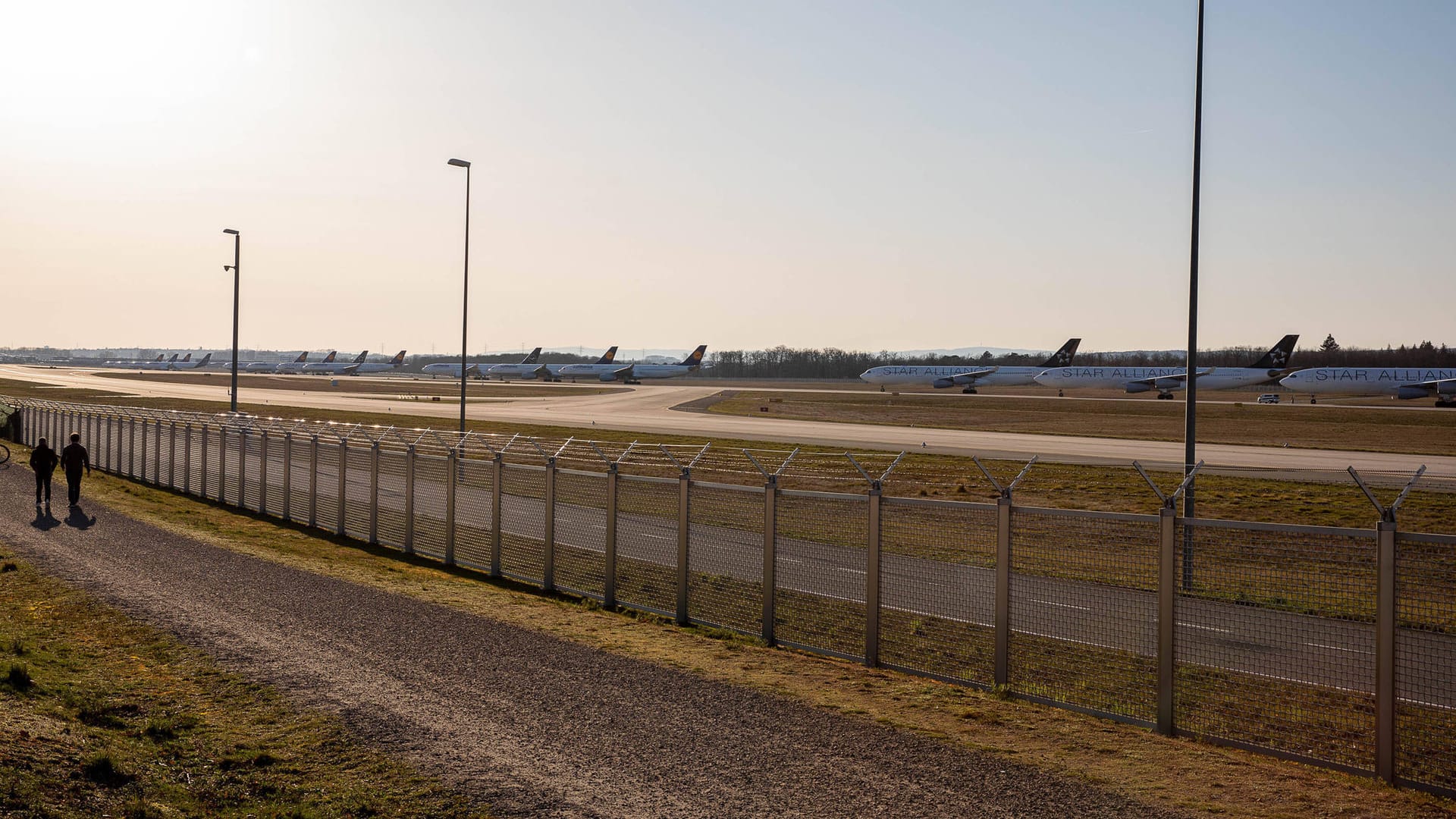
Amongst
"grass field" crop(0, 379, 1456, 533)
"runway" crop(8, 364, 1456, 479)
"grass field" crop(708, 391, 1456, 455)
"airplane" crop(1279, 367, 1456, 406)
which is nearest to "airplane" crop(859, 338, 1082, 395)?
"grass field" crop(708, 391, 1456, 455)

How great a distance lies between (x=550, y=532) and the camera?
54.5 ft

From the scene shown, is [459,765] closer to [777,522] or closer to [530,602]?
[777,522]

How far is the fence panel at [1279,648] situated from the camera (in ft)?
28.6

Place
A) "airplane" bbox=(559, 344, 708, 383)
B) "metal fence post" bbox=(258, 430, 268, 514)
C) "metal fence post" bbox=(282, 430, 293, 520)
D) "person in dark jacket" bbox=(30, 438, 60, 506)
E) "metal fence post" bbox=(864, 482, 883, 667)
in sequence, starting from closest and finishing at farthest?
"metal fence post" bbox=(864, 482, 883, 667), "person in dark jacket" bbox=(30, 438, 60, 506), "metal fence post" bbox=(282, 430, 293, 520), "metal fence post" bbox=(258, 430, 268, 514), "airplane" bbox=(559, 344, 708, 383)

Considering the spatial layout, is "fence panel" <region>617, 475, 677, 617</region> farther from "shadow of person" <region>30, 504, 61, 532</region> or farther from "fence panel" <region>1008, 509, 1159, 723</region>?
"shadow of person" <region>30, 504, 61, 532</region>

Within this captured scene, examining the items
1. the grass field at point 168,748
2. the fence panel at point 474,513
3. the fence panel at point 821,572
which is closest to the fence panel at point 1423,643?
the fence panel at point 821,572

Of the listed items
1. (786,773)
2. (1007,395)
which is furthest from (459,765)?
(1007,395)

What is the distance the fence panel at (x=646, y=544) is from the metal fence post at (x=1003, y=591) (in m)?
5.49

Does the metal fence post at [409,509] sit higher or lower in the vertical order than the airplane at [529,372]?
lower

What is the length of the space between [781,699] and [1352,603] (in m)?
5.42

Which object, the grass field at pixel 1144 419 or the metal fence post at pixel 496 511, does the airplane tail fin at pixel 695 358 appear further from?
the metal fence post at pixel 496 511

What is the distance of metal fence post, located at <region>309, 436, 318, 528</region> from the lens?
23.4 meters

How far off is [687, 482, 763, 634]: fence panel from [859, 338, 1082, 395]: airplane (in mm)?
96798

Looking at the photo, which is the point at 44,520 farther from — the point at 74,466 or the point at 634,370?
the point at 634,370
